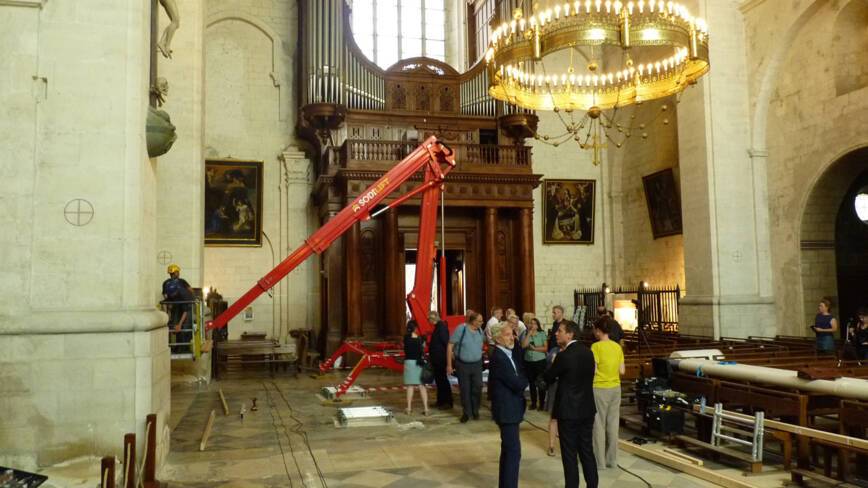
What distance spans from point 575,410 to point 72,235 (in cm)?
470

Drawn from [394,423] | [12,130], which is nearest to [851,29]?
[394,423]

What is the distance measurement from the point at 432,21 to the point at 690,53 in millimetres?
13223

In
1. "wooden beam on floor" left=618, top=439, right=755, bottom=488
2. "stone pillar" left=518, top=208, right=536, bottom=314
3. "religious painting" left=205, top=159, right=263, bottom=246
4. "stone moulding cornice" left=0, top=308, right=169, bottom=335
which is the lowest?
"wooden beam on floor" left=618, top=439, right=755, bottom=488

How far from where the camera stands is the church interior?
19.9 feet

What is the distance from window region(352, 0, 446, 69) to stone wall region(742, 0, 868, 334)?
9.98m

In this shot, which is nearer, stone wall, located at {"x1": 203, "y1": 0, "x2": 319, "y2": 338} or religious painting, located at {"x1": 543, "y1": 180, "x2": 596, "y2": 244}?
stone wall, located at {"x1": 203, "y1": 0, "x2": 319, "y2": 338}

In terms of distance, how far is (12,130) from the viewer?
19.9ft

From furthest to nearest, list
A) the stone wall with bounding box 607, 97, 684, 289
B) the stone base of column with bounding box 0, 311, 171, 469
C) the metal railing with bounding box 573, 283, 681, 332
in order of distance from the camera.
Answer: the stone wall with bounding box 607, 97, 684, 289, the metal railing with bounding box 573, 283, 681, 332, the stone base of column with bounding box 0, 311, 171, 469

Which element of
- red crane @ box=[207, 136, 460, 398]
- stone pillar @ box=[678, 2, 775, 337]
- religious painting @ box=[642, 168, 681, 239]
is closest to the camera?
red crane @ box=[207, 136, 460, 398]

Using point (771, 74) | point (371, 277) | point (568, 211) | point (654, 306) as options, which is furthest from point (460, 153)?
point (771, 74)

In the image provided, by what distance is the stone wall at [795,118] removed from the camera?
13.0m

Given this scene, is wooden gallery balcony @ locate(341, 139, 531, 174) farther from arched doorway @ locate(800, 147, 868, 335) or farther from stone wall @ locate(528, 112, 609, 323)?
arched doorway @ locate(800, 147, 868, 335)

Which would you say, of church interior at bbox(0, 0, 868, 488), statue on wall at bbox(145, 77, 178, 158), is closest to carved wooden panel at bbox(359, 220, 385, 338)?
Answer: church interior at bbox(0, 0, 868, 488)

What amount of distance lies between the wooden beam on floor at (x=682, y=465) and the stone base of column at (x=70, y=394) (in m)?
4.95
